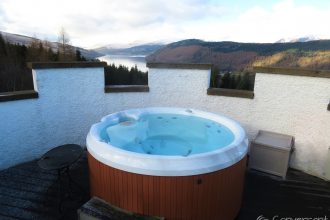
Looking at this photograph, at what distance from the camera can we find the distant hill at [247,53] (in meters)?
9.90

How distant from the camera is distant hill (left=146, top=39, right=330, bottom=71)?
990 cm

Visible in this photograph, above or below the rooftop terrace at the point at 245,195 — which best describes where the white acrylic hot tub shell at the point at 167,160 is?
above

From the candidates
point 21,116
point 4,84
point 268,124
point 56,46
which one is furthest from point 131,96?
point 56,46

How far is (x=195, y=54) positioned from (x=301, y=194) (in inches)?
335

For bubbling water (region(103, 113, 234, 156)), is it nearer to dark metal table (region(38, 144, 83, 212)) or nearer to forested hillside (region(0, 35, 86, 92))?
dark metal table (region(38, 144, 83, 212))

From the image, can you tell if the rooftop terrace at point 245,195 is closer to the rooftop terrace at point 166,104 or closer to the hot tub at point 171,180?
the rooftop terrace at point 166,104

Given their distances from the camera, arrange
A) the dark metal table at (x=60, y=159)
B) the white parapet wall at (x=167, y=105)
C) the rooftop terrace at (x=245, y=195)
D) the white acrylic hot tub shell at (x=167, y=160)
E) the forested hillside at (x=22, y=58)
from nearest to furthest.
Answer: the white acrylic hot tub shell at (x=167, y=160)
the dark metal table at (x=60, y=159)
the rooftop terrace at (x=245, y=195)
the white parapet wall at (x=167, y=105)
the forested hillside at (x=22, y=58)

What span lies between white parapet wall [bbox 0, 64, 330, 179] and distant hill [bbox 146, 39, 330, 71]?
17.5 feet

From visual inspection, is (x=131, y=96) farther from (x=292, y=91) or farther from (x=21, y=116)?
(x=292, y=91)

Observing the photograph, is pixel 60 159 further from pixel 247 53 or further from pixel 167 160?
pixel 247 53

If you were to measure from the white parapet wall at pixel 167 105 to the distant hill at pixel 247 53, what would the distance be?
17.5 feet

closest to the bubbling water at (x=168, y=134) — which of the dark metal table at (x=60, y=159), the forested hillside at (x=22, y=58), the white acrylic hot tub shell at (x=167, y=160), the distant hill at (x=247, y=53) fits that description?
the dark metal table at (x=60, y=159)

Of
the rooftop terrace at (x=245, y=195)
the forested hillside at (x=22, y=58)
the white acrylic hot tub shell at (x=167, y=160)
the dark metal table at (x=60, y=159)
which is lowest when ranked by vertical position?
the rooftop terrace at (x=245, y=195)

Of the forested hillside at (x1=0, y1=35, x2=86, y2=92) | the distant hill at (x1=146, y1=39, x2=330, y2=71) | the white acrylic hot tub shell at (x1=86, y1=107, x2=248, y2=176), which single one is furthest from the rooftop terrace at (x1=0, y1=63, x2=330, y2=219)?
the distant hill at (x1=146, y1=39, x2=330, y2=71)
